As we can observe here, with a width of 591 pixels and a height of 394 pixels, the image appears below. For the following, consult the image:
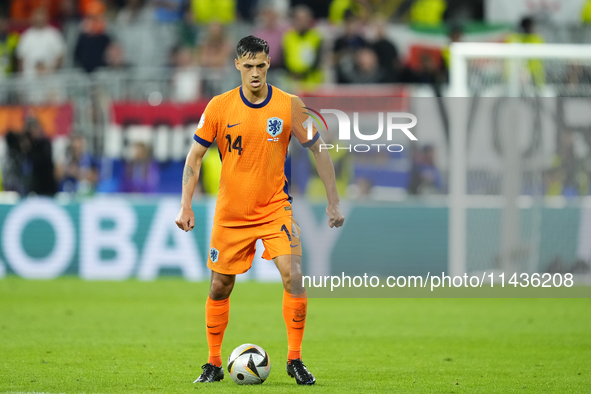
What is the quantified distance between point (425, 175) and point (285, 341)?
6.56m

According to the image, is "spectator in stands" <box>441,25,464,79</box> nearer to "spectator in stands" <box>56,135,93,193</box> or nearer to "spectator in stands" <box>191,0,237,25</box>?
"spectator in stands" <box>191,0,237,25</box>

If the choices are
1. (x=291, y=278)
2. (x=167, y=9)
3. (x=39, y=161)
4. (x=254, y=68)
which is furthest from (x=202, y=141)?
(x=167, y=9)

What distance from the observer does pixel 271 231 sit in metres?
6.27

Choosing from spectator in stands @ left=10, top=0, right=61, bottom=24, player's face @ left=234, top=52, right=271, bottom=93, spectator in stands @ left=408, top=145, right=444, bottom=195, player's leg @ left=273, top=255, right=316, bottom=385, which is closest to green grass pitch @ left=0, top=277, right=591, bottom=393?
player's leg @ left=273, top=255, right=316, bottom=385

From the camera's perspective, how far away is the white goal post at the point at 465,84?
13.0 meters

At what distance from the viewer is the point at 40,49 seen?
17.1 m

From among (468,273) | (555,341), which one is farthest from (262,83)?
(468,273)

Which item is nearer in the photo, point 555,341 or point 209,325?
point 209,325

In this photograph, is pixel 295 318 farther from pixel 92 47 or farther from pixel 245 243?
pixel 92 47

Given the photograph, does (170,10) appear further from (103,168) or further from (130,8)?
(103,168)

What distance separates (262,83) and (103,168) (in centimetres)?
976

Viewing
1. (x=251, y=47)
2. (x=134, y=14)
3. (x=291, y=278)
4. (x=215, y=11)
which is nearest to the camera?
(x=251, y=47)

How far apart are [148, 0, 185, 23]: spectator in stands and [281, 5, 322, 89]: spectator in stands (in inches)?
114

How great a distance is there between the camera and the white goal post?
1300cm
